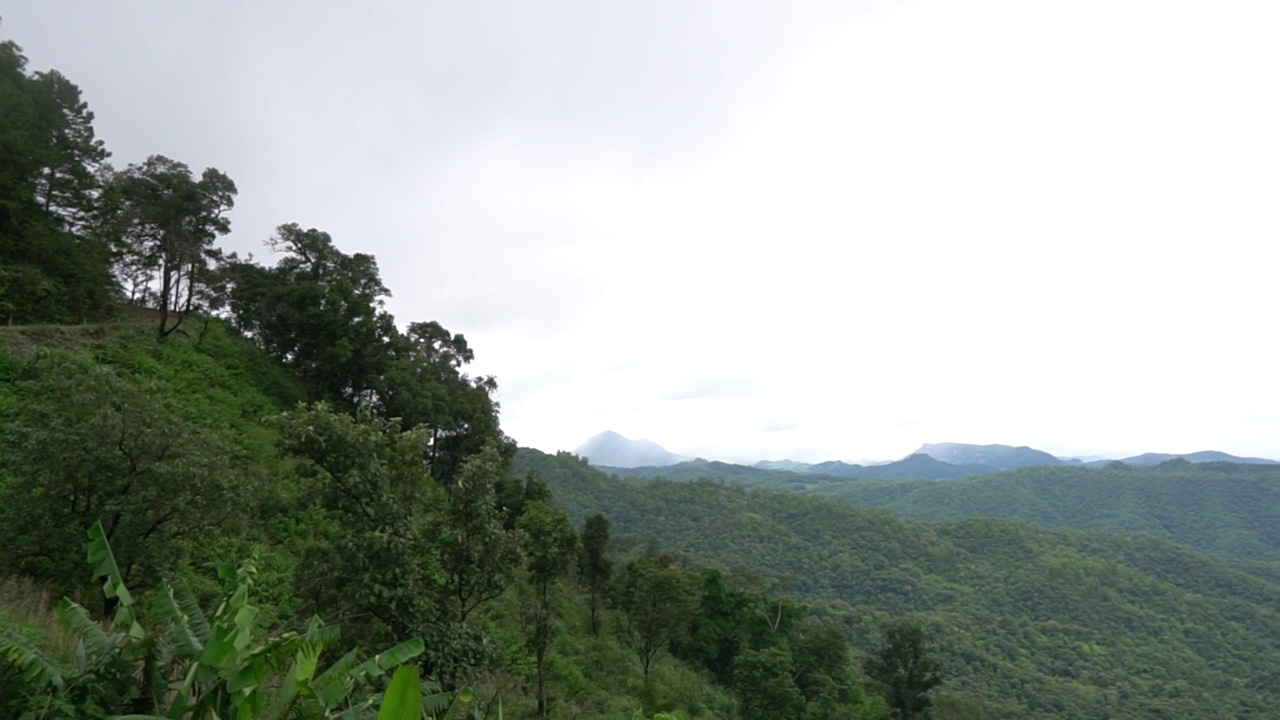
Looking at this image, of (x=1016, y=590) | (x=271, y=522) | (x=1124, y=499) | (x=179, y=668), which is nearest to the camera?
(x=179, y=668)

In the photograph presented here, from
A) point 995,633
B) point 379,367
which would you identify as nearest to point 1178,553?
point 995,633

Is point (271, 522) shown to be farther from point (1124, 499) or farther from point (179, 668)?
point (1124, 499)

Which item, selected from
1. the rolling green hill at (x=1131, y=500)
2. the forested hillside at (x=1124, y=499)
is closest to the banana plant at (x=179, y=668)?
the forested hillside at (x=1124, y=499)

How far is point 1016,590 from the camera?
7262 centimetres

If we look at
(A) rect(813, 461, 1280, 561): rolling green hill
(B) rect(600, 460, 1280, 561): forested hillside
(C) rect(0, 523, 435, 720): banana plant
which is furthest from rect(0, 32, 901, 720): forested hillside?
(A) rect(813, 461, 1280, 561): rolling green hill

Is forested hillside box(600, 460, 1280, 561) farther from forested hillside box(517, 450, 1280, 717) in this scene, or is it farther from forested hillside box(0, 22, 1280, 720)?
forested hillside box(0, 22, 1280, 720)

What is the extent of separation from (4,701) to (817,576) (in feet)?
242

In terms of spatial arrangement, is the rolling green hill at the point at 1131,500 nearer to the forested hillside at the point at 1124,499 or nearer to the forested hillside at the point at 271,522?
the forested hillside at the point at 1124,499

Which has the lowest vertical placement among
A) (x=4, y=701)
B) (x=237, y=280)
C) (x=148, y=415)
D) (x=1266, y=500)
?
(x=1266, y=500)

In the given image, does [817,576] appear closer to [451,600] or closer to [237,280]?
[237,280]

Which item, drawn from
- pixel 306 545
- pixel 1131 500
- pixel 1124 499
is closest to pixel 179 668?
pixel 306 545

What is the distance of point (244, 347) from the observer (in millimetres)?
24797

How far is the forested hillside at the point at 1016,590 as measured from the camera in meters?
50.8

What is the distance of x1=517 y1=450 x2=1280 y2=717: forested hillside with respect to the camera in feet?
167
